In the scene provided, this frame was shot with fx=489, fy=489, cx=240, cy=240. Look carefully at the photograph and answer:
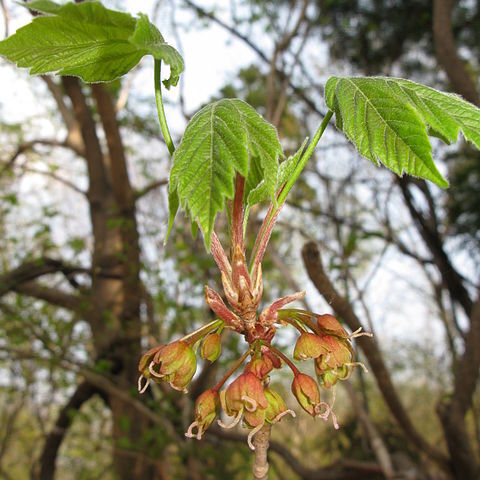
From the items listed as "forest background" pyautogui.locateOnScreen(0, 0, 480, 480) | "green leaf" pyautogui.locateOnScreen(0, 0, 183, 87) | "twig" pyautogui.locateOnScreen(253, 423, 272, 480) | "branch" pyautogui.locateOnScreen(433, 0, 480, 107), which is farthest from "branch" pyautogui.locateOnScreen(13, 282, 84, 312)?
"twig" pyautogui.locateOnScreen(253, 423, 272, 480)

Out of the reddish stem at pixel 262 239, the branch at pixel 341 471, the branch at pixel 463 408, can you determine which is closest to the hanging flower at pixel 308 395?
the reddish stem at pixel 262 239

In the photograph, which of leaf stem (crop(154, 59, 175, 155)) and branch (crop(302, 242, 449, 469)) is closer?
leaf stem (crop(154, 59, 175, 155))

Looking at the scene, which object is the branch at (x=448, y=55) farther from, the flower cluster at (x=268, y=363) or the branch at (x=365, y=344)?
the flower cluster at (x=268, y=363)

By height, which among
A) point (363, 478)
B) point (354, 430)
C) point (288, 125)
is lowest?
point (363, 478)

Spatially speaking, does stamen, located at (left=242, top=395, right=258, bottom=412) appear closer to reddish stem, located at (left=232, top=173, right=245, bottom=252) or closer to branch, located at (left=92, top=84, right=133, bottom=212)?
reddish stem, located at (left=232, top=173, right=245, bottom=252)


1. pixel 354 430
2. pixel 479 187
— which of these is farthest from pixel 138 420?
pixel 479 187

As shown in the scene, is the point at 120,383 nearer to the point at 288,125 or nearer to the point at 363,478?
the point at 363,478
